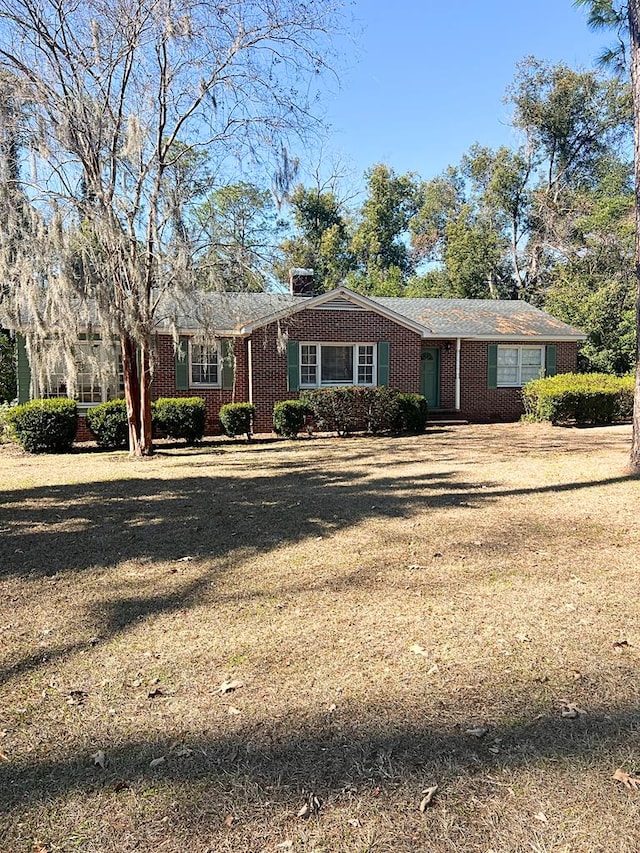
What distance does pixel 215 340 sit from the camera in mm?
10859

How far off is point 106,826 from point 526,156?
35.6 meters

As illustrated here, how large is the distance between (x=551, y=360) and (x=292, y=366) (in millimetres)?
8438

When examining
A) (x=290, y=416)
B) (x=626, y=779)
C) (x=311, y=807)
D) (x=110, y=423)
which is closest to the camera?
(x=311, y=807)

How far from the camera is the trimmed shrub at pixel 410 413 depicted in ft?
48.2

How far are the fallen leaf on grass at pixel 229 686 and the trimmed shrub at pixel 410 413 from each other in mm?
12071

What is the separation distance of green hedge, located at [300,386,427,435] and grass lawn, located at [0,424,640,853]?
8.17m

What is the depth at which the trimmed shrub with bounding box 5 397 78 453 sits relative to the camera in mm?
12117

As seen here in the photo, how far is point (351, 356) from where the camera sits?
16.4m

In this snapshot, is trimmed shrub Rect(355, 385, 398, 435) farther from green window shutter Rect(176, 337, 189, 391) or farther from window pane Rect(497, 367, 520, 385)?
window pane Rect(497, 367, 520, 385)

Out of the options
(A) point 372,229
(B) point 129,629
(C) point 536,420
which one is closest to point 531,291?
(A) point 372,229

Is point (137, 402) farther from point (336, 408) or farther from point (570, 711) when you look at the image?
point (570, 711)

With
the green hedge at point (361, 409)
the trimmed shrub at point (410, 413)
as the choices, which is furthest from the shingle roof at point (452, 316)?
the trimmed shrub at point (410, 413)

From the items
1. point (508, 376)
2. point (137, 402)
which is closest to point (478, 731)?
point (137, 402)

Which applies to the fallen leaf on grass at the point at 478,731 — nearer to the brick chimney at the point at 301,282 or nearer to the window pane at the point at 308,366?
the window pane at the point at 308,366
